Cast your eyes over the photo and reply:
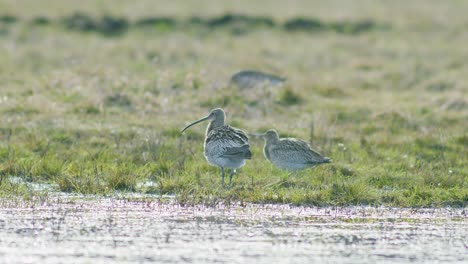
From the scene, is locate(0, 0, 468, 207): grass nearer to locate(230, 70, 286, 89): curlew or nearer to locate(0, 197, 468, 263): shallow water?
locate(230, 70, 286, 89): curlew

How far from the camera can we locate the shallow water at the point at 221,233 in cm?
920

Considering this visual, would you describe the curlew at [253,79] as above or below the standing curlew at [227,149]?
above

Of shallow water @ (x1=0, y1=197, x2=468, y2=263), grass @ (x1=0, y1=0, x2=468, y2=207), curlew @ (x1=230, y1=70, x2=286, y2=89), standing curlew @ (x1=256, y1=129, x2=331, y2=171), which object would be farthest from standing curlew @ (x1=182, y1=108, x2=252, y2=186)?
curlew @ (x1=230, y1=70, x2=286, y2=89)

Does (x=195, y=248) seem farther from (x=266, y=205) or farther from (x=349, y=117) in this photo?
(x=349, y=117)

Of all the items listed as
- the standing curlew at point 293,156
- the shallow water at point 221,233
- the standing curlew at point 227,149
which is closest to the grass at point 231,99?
the standing curlew at point 293,156

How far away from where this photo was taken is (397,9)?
1468 inches

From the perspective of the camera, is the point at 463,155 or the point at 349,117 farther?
the point at 349,117

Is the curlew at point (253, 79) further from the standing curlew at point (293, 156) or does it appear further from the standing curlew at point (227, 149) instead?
the standing curlew at point (227, 149)

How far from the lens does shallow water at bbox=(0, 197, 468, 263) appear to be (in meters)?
9.20

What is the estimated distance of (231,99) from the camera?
18.5m

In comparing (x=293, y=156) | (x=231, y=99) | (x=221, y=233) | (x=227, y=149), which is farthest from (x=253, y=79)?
(x=221, y=233)

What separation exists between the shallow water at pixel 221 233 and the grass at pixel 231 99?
1.45 feet

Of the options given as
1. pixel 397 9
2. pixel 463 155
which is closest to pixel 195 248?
pixel 463 155

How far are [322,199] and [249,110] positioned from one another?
636 cm
